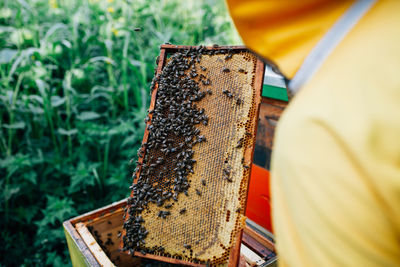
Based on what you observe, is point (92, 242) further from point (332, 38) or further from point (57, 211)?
point (332, 38)

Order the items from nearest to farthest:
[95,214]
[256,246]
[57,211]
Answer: [256,246]
[95,214]
[57,211]

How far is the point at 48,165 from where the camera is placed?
432 cm

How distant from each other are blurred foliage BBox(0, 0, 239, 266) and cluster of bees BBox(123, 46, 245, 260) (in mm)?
1625

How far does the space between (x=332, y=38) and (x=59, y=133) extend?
4231 millimetres

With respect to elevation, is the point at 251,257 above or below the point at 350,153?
below

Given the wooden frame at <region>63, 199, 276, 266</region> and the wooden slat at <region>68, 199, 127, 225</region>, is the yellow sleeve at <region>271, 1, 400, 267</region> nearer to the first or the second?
the wooden frame at <region>63, 199, 276, 266</region>

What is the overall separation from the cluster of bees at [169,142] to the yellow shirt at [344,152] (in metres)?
1.25

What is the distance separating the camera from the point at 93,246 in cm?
245

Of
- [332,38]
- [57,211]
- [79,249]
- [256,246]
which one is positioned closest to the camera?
[332,38]

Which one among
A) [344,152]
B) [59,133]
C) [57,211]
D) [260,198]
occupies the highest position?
[344,152]

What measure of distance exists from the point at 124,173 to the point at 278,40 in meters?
3.65

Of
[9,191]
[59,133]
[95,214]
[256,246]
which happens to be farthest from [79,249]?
[59,133]

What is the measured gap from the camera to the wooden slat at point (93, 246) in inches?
90.8

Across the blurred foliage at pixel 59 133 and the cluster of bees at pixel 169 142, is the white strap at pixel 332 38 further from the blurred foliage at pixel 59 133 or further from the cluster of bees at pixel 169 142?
the blurred foliage at pixel 59 133
